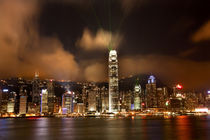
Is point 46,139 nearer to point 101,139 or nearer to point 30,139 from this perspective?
point 30,139

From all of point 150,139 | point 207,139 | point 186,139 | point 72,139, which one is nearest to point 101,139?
point 72,139

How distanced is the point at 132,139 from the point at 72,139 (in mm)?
11320

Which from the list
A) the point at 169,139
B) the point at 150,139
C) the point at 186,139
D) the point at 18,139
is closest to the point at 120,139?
the point at 150,139

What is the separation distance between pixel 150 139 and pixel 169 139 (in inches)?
132

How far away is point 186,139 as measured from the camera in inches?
1781

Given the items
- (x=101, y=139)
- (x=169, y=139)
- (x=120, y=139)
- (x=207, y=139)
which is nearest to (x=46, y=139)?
(x=101, y=139)

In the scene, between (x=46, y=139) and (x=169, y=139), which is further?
(x=46, y=139)

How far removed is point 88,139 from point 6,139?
55.2 feet

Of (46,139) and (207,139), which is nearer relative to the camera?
(207,139)

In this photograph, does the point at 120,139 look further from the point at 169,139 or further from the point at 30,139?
the point at 30,139

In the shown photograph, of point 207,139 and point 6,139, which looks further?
point 6,139

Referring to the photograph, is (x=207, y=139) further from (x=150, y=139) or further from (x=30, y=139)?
(x=30, y=139)

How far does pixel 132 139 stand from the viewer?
46.8 m

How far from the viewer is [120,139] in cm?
4672
